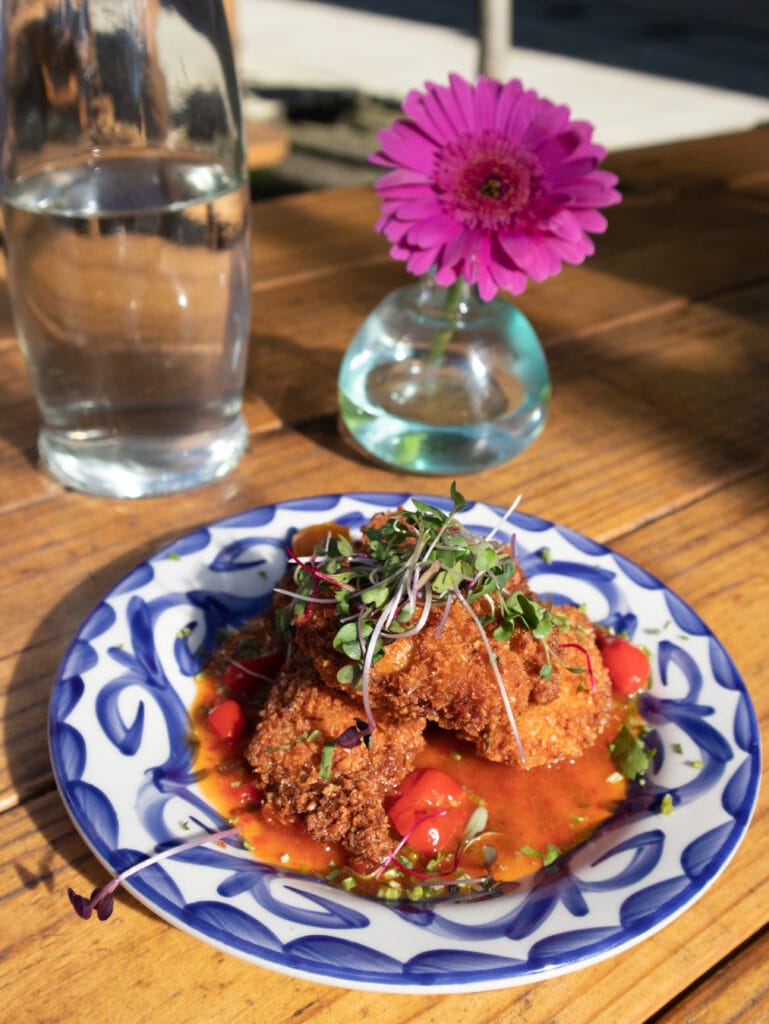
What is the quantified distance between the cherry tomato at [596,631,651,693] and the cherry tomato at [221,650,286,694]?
0.30 metres

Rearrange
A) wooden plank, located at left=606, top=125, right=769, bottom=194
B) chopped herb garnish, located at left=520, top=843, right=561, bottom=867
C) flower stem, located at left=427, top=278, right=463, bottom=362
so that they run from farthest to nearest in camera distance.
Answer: wooden plank, located at left=606, top=125, right=769, bottom=194, flower stem, located at left=427, top=278, right=463, bottom=362, chopped herb garnish, located at left=520, top=843, right=561, bottom=867

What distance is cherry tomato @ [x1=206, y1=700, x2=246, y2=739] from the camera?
92cm

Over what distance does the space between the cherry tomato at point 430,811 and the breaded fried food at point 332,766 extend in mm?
11

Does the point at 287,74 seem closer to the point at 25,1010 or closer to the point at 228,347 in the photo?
the point at 228,347

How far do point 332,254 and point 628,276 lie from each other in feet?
1.78

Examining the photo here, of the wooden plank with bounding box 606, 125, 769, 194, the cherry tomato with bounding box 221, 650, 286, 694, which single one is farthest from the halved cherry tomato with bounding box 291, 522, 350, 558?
the wooden plank with bounding box 606, 125, 769, 194

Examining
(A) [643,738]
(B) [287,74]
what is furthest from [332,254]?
(B) [287,74]

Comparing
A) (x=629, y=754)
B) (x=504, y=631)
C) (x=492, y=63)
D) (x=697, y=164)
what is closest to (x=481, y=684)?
(x=504, y=631)

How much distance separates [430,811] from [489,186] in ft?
2.16

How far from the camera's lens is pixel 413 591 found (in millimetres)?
869

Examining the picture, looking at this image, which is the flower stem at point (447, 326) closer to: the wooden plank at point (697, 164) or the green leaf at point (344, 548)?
the green leaf at point (344, 548)

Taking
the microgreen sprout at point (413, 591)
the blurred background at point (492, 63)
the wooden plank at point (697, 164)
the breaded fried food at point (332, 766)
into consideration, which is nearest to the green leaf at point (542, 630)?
the microgreen sprout at point (413, 591)

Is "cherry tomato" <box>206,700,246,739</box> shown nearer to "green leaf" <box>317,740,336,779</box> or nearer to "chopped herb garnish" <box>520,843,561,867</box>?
"green leaf" <box>317,740,336,779</box>

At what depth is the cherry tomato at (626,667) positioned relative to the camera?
3.20 ft
